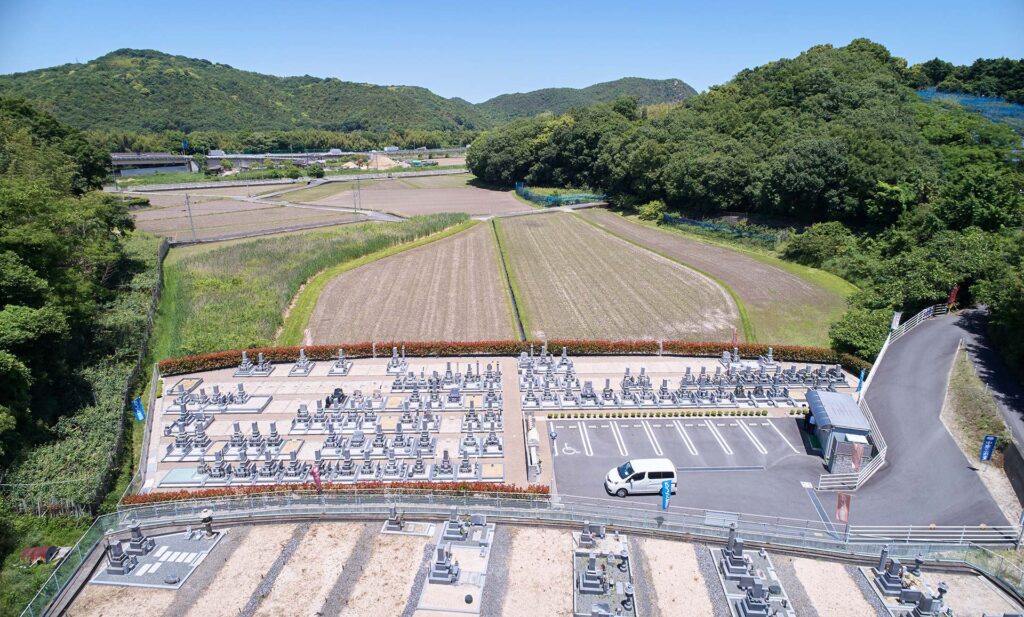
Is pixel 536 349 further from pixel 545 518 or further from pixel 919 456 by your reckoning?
pixel 919 456

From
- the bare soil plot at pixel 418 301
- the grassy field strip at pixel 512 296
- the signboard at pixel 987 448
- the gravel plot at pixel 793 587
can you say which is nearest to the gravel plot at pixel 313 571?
the gravel plot at pixel 793 587

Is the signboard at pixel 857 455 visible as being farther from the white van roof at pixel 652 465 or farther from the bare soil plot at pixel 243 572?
the bare soil plot at pixel 243 572

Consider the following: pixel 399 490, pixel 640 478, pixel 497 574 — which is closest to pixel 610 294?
pixel 640 478

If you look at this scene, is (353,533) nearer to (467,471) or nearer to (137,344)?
(467,471)

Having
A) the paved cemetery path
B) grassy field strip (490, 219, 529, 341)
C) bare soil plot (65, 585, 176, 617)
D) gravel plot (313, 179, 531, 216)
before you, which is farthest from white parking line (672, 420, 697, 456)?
gravel plot (313, 179, 531, 216)

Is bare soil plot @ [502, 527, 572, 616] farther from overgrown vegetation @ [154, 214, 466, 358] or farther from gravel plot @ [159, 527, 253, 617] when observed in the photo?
overgrown vegetation @ [154, 214, 466, 358]

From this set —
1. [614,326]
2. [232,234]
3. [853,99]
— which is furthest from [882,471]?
[232,234]

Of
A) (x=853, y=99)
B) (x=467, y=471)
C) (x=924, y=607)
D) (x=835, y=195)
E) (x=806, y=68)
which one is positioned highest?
(x=806, y=68)
